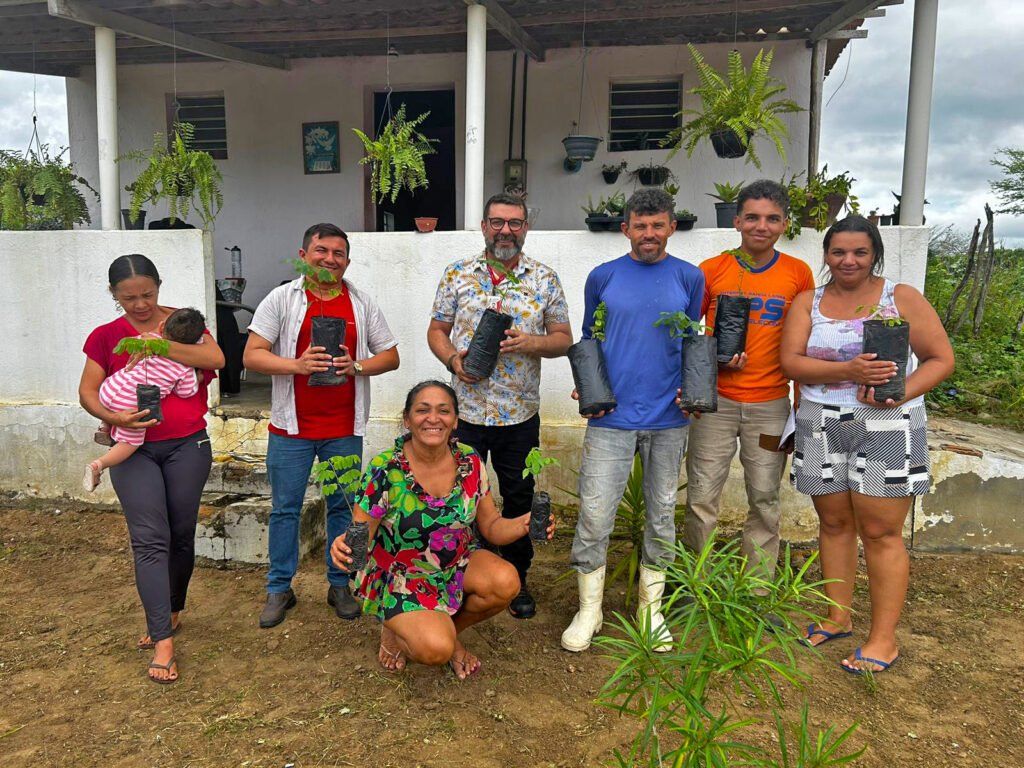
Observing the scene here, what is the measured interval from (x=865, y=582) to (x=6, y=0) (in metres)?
6.84

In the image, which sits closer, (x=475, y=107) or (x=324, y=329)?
(x=324, y=329)

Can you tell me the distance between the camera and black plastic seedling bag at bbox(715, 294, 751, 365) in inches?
120

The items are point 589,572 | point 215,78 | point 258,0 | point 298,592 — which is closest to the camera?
point 589,572

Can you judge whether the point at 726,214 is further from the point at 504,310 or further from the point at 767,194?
the point at 504,310

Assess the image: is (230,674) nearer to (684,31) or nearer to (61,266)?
(61,266)

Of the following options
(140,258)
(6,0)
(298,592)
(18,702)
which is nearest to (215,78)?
(6,0)

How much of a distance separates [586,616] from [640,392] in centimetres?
105

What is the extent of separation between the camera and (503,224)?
3232mm

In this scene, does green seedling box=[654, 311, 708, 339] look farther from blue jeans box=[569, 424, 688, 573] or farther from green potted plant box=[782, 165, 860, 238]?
green potted plant box=[782, 165, 860, 238]

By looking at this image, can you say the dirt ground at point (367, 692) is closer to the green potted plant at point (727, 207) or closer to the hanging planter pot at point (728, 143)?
the green potted plant at point (727, 207)

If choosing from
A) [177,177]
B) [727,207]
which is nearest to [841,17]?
[727,207]

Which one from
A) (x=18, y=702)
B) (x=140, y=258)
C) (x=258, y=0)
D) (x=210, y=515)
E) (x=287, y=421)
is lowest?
(x=18, y=702)

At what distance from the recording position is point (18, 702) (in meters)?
2.96

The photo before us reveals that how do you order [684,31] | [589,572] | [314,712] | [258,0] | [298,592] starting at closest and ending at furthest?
[314,712] < [589,572] < [298,592] < [258,0] < [684,31]
